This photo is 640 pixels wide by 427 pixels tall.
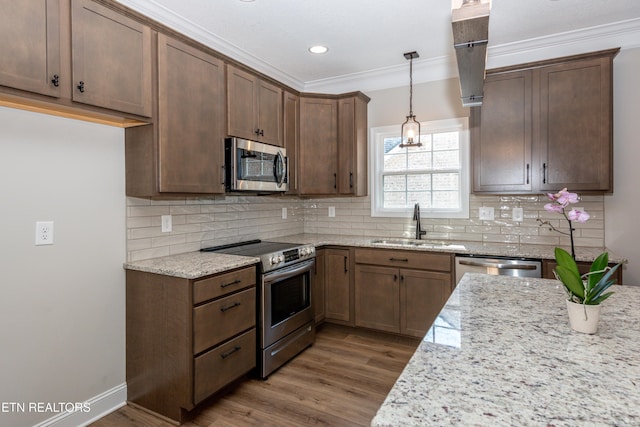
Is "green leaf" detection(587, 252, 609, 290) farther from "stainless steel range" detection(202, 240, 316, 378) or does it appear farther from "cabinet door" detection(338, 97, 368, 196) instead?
"cabinet door" detection(338, 97, 368, 196)

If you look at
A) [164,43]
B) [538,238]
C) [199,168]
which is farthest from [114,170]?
[538,238]

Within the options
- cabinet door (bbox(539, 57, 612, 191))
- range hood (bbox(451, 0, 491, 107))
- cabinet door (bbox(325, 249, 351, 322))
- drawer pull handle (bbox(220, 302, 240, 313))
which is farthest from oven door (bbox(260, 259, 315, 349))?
cabinet door (bbox(539, 57, 612, 191))

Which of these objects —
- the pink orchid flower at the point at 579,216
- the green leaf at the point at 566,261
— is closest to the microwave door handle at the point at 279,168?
the pink orchid flower at the point at 579,216

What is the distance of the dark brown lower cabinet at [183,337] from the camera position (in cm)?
213

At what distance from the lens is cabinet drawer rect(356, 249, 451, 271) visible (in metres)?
3.04

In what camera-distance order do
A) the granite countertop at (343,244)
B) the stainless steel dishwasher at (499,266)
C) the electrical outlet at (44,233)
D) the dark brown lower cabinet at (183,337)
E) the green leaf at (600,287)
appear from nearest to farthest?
1. the green leaf at (600,287)
2. the electrical outlet at (44,233)
3. the dark brown lower cabinet at (183,337)
4. the granite countertop at (343,244)
5. the stainless steel dishwasher at (499,266)

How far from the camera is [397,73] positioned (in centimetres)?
373

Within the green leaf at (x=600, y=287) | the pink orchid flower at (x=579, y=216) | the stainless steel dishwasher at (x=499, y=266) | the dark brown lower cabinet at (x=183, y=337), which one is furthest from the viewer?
the stainless steel dishwasher at (x=499, y=266)

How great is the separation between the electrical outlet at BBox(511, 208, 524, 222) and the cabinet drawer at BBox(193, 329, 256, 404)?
249cm

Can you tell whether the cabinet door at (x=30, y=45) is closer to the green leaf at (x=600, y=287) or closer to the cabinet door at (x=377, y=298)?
the green leaf at (x=600, y=287)

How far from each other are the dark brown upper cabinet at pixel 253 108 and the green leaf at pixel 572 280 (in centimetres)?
232

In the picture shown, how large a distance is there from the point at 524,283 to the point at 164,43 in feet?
8.14

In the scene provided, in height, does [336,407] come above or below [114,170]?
below

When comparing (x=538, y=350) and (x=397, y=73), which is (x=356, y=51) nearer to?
(x=397, y=73)
